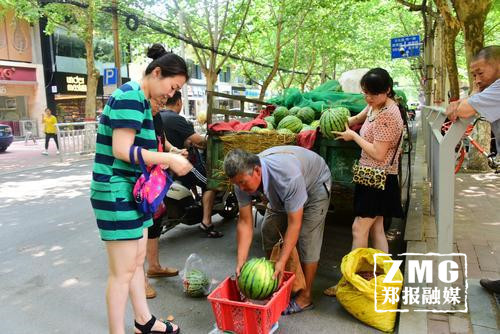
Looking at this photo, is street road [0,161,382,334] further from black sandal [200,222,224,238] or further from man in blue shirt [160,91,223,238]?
man in blue shirt [160,91,223,238]

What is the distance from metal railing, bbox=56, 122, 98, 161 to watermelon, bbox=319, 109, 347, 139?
35.7 feet

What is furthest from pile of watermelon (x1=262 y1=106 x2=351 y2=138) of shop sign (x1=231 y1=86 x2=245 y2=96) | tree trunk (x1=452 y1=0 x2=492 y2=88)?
shop sign (x1=231 y1=86 x2=245 y2=96)

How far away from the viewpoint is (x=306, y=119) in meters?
5.09

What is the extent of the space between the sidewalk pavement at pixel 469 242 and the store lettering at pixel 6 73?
21.0 m

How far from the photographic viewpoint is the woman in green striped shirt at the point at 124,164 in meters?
2.46

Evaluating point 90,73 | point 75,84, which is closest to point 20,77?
point 75,84

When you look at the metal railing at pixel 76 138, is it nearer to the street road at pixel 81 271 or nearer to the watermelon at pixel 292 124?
the street road at pixel 81 271

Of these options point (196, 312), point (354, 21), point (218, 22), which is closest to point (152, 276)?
point (196, 312)

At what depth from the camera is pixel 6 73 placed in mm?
21781

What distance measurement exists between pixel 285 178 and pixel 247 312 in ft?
3.10

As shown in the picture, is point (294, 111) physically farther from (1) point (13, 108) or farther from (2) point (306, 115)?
(1) point (13, 108)

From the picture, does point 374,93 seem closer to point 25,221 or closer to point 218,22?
point 25,221

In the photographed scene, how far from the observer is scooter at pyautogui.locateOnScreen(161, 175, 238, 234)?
197 inches

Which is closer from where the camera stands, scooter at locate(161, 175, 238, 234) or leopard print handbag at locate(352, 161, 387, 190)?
leopard print handbag at locate(352, 161, 387, 190)
